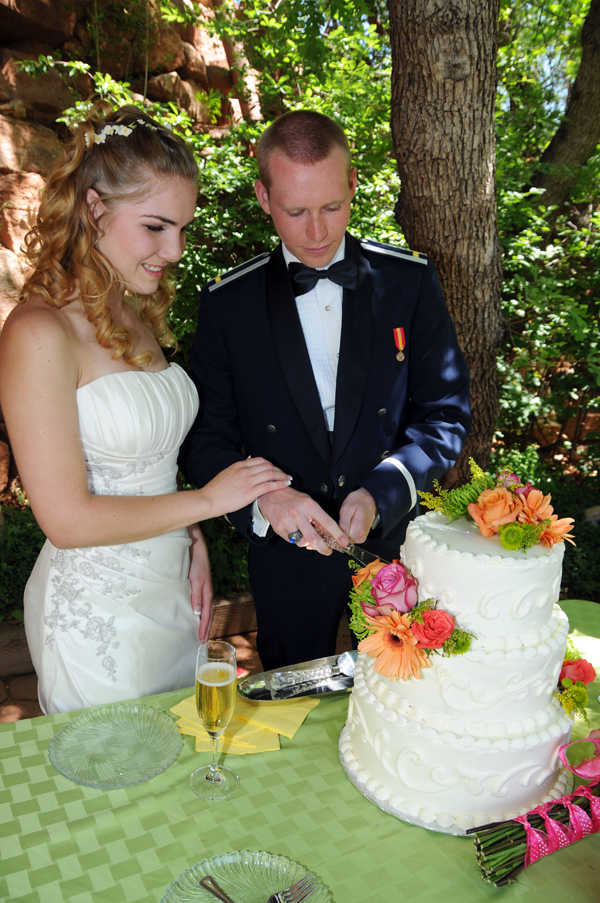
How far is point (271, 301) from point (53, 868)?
1.84 m

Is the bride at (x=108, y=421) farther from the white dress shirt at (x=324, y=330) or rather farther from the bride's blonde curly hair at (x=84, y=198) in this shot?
the white dress shirt at (x=324, y=330)

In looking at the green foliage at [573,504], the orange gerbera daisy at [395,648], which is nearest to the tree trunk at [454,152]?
the green foliage at [573,504]

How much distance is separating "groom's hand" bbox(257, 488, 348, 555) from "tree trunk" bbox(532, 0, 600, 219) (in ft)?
14.7

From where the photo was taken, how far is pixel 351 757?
152 centimetres

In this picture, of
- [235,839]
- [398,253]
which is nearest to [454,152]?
[398,253]

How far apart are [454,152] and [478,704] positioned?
303 cm

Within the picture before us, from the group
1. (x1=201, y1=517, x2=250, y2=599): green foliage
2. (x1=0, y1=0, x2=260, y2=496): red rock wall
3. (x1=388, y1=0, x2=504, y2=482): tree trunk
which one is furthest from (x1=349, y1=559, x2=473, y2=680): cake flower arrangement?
(x1=0, y1=0, x2=260, y2=496): red rock wall

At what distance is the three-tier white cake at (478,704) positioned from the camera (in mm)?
1347

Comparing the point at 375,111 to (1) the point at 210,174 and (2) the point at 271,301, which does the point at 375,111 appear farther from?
(2) the point at 271,301

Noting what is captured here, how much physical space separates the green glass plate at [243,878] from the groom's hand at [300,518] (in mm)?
772

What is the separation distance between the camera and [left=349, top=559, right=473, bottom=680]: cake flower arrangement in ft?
4.31

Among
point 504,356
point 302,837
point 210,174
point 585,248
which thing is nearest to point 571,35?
point 585,248

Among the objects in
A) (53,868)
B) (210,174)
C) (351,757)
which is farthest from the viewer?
(210,174)

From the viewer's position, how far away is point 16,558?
4.57 metres
